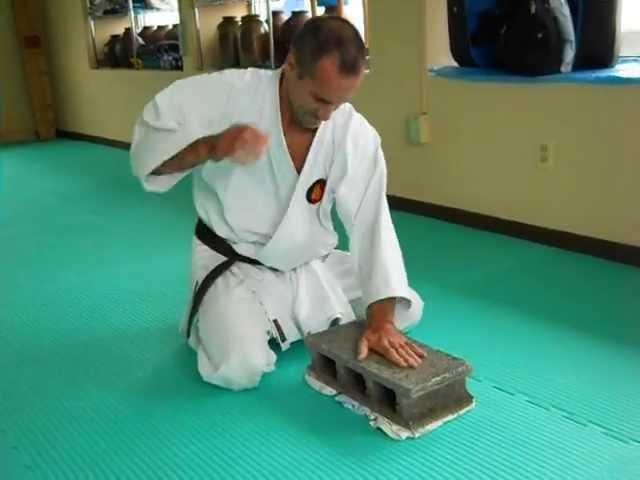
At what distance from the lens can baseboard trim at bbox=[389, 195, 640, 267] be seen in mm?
2945

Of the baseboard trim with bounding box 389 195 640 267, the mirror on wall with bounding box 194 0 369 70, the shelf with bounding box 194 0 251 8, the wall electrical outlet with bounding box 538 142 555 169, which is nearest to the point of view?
the baseboard trim with bounding box 389 195 640 267

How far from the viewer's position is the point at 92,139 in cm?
757

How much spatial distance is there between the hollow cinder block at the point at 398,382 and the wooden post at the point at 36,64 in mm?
6876

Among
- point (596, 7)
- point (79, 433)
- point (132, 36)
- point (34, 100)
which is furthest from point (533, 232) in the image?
point (34, 100)

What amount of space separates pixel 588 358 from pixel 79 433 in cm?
143

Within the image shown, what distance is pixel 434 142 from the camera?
3719 millimetres

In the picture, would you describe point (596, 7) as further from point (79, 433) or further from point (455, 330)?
point (79, 433)

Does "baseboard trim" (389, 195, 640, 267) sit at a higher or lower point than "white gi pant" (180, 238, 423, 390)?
lower

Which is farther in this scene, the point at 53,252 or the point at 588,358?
the point at 53,252

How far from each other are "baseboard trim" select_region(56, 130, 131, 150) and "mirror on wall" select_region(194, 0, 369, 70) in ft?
5.28

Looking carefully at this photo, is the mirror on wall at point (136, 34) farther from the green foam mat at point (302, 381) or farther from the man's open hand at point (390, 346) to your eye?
the man's open hand at point (390, 346)

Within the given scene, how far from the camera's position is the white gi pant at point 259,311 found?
2.02 meters

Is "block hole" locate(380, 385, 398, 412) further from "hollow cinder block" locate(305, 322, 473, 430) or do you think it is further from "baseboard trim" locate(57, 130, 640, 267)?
"baseboard trim" locate(57, 130, 640, 267)

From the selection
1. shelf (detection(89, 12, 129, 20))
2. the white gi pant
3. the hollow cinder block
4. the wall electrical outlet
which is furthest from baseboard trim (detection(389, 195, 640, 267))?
shelf (detection(89, 12, 129, 20))
